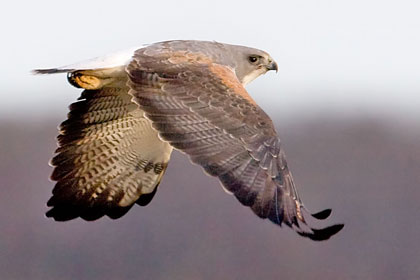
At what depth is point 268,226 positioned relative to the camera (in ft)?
131

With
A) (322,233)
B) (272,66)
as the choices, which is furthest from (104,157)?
(322,233)

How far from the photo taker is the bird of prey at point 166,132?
11953 mm

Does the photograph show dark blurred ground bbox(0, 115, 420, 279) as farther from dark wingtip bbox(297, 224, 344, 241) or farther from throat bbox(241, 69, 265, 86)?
dark wingtip bbox(297, 224, 344, 241)

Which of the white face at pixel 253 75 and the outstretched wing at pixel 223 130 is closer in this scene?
the outstretched wing at pixel 223 130

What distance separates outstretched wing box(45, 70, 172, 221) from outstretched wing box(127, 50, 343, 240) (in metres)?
0.97

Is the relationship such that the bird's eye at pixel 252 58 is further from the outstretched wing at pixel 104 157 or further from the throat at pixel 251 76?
the outstretched wing at pixel 104 157

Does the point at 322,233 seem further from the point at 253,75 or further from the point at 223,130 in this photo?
the point at 253,75

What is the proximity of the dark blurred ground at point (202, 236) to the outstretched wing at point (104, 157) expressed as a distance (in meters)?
22.5

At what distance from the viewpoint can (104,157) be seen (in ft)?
45.6

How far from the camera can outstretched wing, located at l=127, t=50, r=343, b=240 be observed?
11.8 meters

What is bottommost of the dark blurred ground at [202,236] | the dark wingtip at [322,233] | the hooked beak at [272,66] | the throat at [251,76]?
the dark wingtip at [322,233]

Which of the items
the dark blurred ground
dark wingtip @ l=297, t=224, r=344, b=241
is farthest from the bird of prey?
the dark blurred ground

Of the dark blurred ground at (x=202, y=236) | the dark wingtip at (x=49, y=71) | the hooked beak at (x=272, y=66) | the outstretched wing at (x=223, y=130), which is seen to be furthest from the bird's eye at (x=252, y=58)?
the dark blurred ground at (x=202, y=236)

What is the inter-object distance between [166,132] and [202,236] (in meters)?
29.9
